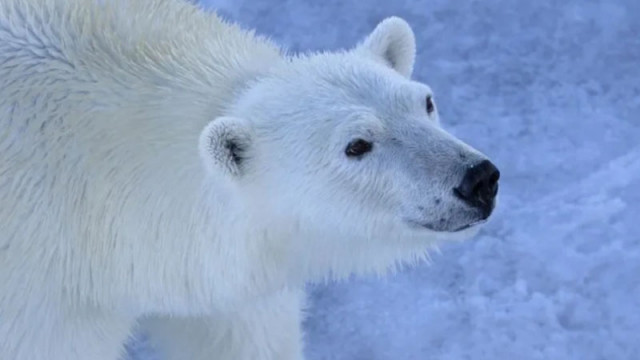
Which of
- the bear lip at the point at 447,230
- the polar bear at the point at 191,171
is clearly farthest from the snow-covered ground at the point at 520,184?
the bear lip at the point at 447,230

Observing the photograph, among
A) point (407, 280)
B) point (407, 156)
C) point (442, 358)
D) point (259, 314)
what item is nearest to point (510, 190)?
point (407, 280)

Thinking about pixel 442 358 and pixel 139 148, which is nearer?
pixel 139 148

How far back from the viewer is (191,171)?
2561 millimetres

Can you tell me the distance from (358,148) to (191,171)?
0.36 metres

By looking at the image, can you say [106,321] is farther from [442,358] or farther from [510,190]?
[510,190]

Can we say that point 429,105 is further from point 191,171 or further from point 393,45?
point 191,171

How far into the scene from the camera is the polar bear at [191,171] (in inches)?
96.4

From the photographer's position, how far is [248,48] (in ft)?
8.98

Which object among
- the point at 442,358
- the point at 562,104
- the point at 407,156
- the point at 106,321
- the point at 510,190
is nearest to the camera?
the point at 407,156

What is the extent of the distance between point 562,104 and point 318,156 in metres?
2.19

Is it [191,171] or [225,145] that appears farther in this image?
[191,171]

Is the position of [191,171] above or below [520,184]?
below

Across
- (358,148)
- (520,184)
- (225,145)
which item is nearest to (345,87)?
(358,148)

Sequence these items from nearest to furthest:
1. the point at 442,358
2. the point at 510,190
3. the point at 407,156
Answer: the point at 407,156, the point at 442,358, the point at 510,190
